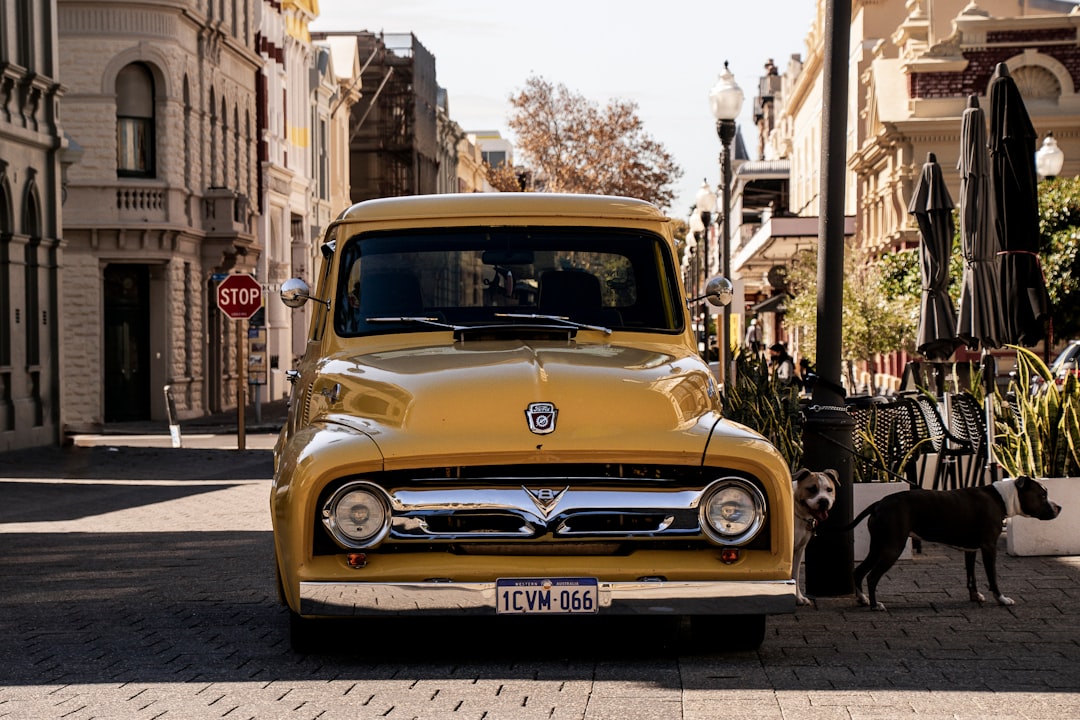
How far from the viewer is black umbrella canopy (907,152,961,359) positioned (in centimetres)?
1828

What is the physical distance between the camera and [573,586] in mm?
7184

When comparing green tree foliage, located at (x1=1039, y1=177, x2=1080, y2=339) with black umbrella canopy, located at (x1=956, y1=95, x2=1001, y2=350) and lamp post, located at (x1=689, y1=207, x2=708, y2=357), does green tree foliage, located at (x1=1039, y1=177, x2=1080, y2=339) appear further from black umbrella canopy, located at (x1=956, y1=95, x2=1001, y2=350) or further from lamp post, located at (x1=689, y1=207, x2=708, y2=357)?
black umbrella canopy, located at (x1=956, y1=95, x2=1001, y2=350)

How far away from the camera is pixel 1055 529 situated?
11.6m

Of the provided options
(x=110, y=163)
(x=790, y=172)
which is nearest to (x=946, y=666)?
(x=110, y=163)

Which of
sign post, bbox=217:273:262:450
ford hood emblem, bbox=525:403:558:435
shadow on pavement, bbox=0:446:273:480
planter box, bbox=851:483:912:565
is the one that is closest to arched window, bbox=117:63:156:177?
shadow on pavement, bbox=0:446:273:480

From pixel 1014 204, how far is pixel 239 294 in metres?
16.4

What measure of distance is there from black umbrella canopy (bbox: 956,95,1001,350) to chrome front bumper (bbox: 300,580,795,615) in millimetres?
8133

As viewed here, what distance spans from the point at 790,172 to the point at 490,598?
7749 centimetres

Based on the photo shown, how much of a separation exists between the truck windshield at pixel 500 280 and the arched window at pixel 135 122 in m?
31.0

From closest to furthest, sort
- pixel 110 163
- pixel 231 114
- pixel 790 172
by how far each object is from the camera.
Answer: pixel 110 163, pixel 231 114, pixel 790 172

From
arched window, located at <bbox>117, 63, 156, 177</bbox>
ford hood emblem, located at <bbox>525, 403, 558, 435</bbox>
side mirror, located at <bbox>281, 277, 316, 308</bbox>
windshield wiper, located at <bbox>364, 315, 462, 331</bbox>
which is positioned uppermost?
arched window, located at <bbox>117, 63, 156, 177</bbox>

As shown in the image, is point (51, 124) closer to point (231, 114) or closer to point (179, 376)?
point (179, 376)

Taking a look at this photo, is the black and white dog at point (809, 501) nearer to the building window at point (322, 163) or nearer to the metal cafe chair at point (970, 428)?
the metal cafe chair at point (970, 428)

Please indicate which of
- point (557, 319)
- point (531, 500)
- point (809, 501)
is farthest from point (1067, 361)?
point (531, 500)
